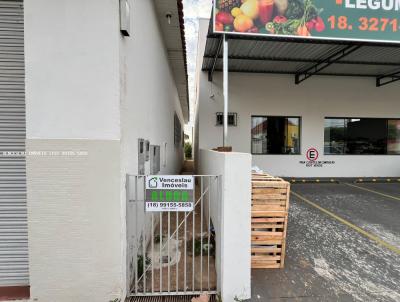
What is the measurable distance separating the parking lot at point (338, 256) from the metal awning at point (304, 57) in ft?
14.7

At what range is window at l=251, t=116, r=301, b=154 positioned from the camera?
998 centimetres

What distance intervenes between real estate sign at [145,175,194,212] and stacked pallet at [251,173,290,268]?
99 cm

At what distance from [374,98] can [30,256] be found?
13128 millimetres

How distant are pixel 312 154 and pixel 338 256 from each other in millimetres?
7402

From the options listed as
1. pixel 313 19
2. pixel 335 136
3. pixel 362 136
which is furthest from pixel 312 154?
pixel 313 19

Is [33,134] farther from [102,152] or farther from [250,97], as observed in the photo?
[250,97]

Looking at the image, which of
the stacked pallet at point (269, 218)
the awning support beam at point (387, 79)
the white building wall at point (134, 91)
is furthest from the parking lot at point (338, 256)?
the awning support beam at point (387, 79)

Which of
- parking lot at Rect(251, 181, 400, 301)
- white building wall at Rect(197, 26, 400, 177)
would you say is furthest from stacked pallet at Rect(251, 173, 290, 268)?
white building wall at Rect(197, 26, 400, 177)

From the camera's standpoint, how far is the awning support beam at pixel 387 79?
32.4ft

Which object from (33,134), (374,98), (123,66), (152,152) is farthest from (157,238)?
(374,98)

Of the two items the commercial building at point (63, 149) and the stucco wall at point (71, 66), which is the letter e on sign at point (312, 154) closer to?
the commercial building at point (63, 149)

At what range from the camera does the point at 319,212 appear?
18.5 ft

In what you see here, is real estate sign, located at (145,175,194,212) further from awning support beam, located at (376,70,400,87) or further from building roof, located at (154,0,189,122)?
awning support beam, located at (376,70,400,87)

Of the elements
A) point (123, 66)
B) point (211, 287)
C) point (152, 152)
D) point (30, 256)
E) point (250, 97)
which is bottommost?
point (211, 287)
